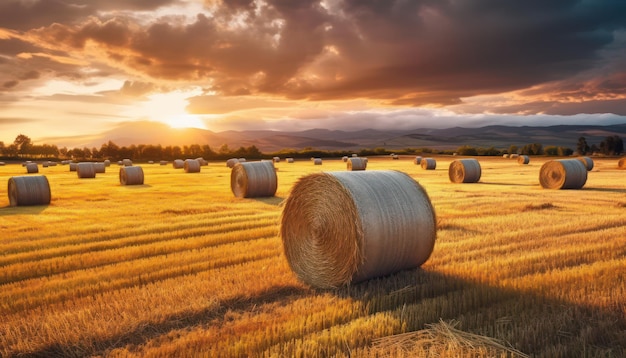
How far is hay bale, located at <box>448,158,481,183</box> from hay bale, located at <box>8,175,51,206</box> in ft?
66.3

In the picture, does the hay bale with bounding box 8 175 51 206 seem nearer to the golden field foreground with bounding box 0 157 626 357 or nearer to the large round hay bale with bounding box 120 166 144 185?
the golden field foreground with bounding box 0 157 626 357

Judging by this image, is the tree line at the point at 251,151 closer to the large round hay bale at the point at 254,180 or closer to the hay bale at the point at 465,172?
the hay bale at the point at 465,172

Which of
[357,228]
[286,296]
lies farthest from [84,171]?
[357,228]

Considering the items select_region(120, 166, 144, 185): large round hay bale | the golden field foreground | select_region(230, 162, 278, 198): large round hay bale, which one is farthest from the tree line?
the golden field foreground

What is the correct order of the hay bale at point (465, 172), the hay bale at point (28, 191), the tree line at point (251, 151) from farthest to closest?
the tree line at point (251, 151)
the hay bale at point (465, 172)
the hay bale at point (28, 191)

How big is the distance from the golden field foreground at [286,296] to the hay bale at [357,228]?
0.32 metres

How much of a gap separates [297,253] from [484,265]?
9.91 ft

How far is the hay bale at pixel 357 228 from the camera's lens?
7.55m

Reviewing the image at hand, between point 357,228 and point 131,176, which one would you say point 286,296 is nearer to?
point 357,228

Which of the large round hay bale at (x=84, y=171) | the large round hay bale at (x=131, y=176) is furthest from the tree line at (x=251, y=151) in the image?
the large round hay bale at (x=131, y=176)

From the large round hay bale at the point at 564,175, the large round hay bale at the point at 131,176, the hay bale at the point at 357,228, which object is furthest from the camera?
the large round hay bale at the point at 131,176

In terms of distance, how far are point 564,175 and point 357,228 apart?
18.8 metres

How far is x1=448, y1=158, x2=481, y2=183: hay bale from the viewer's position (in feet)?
92.4

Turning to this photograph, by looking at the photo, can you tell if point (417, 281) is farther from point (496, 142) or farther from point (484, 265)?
point (496, 142)
